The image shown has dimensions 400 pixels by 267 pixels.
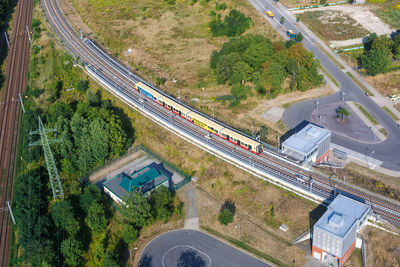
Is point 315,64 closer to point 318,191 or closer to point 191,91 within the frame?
point 191,91

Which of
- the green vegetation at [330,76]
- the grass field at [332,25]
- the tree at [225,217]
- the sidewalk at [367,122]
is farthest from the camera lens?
the grass field at [332,25]

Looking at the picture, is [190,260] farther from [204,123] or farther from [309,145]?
[309,145]

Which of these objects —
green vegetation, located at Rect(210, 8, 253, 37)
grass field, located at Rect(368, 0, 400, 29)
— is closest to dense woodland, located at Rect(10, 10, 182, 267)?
green vegetation, located at Rect(210, 8, 253, 37)

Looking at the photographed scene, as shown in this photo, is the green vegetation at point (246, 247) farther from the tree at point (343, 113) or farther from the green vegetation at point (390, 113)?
the green vegetation at point (390, 113)

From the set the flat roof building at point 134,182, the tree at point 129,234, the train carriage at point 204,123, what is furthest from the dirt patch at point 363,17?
the tree at point 129,234

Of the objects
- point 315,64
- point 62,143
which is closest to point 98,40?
point 62,143

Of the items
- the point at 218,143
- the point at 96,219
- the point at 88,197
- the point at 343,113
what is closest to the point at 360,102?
the point at 343,113
